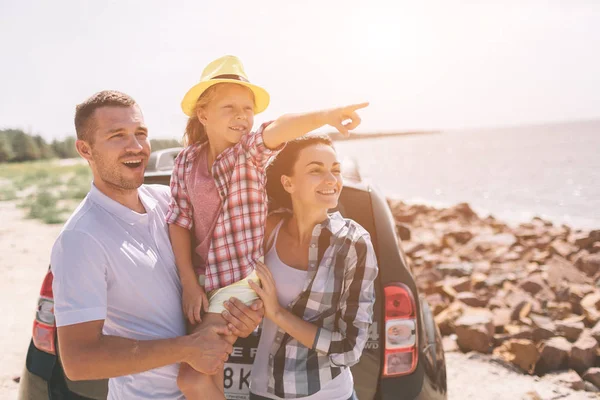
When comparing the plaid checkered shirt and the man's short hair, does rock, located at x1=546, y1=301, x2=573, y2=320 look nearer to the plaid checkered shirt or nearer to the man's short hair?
the plaid checkered shirt

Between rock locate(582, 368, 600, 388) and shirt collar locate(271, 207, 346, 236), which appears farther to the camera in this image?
rock locate(582, 368, 600, 388)

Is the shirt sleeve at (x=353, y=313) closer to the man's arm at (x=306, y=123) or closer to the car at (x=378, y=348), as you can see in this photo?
the man's arm at (x=306, y=123)

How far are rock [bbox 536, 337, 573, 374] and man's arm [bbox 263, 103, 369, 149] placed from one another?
12.9 feet

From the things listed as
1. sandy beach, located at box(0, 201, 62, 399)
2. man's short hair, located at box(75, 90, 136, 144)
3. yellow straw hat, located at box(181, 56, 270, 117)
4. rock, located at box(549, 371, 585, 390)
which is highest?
yellow straw hat, located at box(181, 56, 270, 117)

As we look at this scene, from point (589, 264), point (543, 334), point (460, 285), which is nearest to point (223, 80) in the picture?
point (543, 334)

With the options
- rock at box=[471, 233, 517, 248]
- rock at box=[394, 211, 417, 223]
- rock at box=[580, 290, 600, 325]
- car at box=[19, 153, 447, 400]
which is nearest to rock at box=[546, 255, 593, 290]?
rock at box=[580, 290, 600, 325]

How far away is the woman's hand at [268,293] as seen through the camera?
1813mm

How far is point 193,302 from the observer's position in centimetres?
185

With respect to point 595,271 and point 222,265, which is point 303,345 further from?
point 595,271

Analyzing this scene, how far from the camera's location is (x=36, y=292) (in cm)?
713

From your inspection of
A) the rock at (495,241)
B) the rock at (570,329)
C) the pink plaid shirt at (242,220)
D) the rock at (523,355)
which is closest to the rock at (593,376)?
the rock at (523,355)

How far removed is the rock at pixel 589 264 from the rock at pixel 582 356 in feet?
15.0

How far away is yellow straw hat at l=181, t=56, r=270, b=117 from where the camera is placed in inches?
87.7

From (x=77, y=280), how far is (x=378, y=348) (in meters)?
1.37
